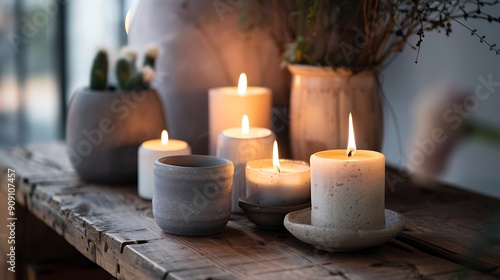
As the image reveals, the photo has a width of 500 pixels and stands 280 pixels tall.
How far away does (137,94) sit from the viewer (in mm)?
1220

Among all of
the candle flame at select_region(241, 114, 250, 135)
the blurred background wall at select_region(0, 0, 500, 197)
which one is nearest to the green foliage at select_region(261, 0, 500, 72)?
the candle flame at select_region(241, 114, 250, 135)

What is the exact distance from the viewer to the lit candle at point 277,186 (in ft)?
3.14

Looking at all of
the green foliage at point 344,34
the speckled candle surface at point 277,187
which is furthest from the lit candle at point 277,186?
the green foliage at point 344,34

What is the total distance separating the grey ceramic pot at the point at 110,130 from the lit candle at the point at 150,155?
0.07 m

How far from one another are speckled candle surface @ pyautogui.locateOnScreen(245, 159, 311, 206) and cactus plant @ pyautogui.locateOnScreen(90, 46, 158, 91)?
1.13 feet

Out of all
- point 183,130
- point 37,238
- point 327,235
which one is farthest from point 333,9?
point 37,238

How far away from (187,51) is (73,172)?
31 centimetres

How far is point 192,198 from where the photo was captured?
0.92 metres

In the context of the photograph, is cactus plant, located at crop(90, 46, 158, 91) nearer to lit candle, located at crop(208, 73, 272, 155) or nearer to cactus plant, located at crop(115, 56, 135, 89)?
cactus plant, located at crop(115, 56, 135, 89)

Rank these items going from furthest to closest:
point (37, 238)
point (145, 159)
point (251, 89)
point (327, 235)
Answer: point (37, 238), point (251, 89), point (145, 159), point (327, 235)

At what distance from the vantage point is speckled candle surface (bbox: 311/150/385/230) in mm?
839

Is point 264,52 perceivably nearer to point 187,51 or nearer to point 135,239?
point 187,51

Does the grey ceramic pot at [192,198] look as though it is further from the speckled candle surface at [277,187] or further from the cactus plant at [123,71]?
the cactus plant at [123,71]

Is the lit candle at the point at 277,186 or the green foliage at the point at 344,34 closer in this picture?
the lit candle at the point at 277,186
